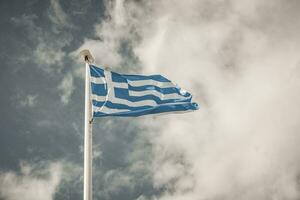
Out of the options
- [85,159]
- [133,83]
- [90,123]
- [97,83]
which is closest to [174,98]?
[133,83]

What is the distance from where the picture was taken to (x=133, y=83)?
15.1 metres

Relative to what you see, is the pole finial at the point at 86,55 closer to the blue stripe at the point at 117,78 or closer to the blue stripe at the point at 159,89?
the blue stripe at the point at 117,78

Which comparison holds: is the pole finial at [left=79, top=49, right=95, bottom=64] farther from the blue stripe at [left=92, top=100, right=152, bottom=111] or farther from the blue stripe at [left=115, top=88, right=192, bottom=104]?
the blue stripe at [left=92, top=100, right=152, bottom=111]

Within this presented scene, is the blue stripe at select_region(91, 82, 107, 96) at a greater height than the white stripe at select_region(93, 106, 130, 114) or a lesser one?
greater

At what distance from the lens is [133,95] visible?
14.7 meters

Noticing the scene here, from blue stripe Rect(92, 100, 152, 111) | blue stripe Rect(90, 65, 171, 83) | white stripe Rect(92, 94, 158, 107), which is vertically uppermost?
blue stripe Rect(90, 65, 171, 83)

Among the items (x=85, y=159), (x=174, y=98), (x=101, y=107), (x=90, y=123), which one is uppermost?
(x=174, y=98)

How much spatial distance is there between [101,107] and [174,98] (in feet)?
12.3

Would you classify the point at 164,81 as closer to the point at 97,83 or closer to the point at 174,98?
the point at 174,98

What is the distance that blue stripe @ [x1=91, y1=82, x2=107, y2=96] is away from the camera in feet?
45.0

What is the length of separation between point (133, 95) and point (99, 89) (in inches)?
63.8

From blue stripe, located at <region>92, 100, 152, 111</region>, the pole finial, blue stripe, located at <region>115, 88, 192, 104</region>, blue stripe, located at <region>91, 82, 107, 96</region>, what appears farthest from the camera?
blue stripe, located at <region>115, 88, 192, 104</region>

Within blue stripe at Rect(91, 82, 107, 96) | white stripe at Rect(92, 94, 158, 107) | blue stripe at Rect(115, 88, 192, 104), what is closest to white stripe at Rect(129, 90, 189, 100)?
blue stripe at Rect(115, 88, 192, 104)

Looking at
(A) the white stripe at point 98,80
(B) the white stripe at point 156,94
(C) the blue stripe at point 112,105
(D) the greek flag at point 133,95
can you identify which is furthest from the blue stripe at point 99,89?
(B) the white stripe at point 156,94
